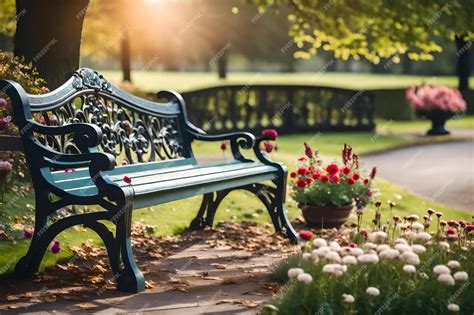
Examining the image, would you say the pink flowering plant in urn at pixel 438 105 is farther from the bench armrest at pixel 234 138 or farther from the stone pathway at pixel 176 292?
the stone pathway at pixel 176 292

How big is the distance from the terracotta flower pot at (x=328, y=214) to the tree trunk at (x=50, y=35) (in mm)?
3246

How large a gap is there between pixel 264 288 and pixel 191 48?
47.8m

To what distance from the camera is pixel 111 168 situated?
19.6 feet

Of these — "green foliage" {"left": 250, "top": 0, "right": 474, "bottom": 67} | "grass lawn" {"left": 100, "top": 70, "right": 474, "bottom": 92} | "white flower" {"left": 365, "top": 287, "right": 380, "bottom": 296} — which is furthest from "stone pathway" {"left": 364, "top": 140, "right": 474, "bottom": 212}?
"grass lawn" {"left": 100, "top": 70, "right": 474, "bottom": 92}

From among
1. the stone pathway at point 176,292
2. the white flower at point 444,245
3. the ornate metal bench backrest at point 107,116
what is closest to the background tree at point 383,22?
the ornate metal bench backrest at point 107,116

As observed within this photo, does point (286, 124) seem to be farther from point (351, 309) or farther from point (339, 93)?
point (351, 309)

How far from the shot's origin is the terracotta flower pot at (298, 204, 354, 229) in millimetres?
9258

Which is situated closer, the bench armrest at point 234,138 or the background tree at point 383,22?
the bench armrest at point 234,138

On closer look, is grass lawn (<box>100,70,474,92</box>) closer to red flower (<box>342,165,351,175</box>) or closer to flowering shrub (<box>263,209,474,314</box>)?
red flower (<box>342,165,351,175</box>)

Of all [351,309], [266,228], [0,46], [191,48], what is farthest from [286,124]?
[191,48]

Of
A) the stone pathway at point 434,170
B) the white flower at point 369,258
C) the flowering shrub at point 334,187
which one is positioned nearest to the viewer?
the white flower at point 369,258

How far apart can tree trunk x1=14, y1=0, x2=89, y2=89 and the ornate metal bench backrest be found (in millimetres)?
1412

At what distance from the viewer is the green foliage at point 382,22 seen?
13312mm

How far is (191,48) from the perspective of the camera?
174ft
